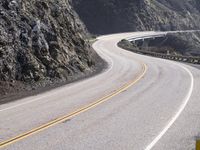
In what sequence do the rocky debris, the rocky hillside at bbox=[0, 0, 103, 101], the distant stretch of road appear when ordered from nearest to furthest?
the distant stretch of road, the rocky hillside at bbox=[0, 0, 103, 101], the rocky debris

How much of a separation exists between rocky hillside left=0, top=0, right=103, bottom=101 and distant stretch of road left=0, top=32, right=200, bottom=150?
2315 millimetres

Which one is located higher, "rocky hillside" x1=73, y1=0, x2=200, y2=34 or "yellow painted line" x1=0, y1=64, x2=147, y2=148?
"yellow painted line" x1=0, y1=64, x2=147, y2=148

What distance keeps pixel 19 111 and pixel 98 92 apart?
6.26 m

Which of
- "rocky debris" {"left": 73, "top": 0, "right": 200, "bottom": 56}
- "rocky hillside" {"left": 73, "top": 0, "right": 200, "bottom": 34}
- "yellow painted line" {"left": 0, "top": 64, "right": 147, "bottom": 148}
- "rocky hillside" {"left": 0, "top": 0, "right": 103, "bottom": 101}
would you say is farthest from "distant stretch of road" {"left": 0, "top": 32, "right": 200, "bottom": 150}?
"rocky hillside" {"left": 73, "top": 0, "right": 200, "bottom": 34}

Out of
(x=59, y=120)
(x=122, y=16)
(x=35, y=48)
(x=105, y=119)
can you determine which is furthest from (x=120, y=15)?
(x=59, y=120)

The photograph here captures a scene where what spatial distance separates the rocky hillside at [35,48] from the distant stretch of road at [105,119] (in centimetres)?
231

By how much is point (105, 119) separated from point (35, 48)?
13.2 metres

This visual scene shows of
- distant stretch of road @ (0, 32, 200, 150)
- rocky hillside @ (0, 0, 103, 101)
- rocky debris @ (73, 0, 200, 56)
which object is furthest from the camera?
rocky debris @ (73, 0, 200, 56)

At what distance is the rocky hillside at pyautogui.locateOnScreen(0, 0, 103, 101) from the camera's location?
23859 mm

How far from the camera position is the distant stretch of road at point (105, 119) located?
38.2 feet

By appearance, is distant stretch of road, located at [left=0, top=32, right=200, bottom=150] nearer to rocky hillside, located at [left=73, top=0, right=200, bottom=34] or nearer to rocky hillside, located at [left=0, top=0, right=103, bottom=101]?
rocky hillside, located at [left=0, top=0, right=103, bottom=101]

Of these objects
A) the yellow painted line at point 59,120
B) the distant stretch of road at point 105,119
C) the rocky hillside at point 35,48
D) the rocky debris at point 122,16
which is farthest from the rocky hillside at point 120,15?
the yellow painted line at point 59,120

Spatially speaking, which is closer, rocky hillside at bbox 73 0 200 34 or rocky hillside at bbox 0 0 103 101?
rocky hillside at bbox 0 0 103 101

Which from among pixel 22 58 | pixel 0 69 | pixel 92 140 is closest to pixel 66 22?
pixel 22 58
